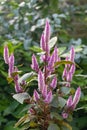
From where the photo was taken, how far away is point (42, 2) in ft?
12.4

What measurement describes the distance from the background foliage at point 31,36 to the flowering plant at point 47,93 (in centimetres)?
A: 11

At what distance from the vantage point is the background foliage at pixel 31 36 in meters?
2.50

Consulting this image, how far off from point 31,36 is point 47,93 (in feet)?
6.24

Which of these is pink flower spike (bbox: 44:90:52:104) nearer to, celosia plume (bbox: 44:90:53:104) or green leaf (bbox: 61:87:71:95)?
celosia plume (bbox: 44:90:53:104)

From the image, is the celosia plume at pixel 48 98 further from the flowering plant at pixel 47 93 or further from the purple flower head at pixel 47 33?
the purple flower head at pixel 47 33

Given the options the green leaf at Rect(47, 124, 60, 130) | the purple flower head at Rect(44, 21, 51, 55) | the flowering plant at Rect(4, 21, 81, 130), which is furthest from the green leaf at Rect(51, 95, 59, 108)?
the purple flower head at Rect(44, 21, 51, 55)

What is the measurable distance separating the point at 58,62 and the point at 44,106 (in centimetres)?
24

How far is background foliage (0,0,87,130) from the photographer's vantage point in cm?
250

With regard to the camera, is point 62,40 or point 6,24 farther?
point 6,24

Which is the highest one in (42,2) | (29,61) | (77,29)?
(42,2)

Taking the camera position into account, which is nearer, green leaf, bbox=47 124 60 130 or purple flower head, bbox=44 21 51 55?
purple flower head, bbox=44 21 51 55

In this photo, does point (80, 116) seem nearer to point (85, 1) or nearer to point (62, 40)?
point (62, 40)

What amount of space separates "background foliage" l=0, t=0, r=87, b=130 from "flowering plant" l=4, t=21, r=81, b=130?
11 cm

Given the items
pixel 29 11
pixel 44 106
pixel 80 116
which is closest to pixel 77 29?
pixel 29 11
